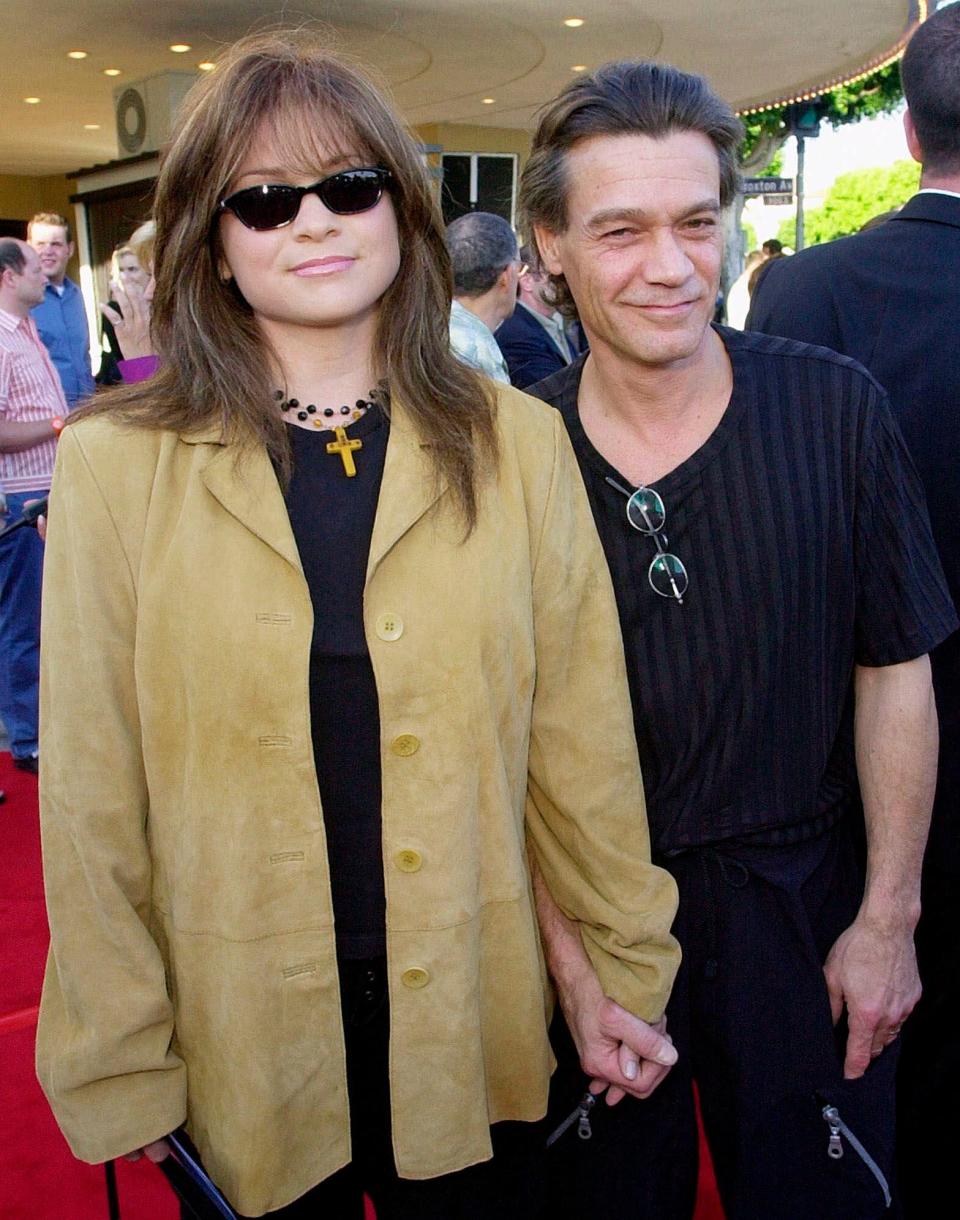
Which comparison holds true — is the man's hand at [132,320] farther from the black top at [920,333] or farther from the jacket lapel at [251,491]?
the jacket lapel at [251,491]

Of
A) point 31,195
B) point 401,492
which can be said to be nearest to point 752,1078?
point 401,492

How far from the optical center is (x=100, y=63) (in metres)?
11.6

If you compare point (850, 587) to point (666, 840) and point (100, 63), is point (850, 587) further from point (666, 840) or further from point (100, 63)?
point (100, 63)

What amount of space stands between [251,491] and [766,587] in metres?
0.74

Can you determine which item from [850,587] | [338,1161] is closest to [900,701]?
[850,587]

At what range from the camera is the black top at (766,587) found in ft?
5.60

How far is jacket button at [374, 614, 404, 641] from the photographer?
1.50 metres

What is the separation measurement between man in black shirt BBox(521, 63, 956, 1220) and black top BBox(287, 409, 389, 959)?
13.2 inches

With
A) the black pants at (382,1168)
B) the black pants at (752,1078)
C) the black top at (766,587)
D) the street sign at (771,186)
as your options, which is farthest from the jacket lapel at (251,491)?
the street sign at (771,186)

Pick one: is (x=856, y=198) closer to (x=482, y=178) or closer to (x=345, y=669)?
(x=482, y=178)

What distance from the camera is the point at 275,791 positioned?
4.90 ft

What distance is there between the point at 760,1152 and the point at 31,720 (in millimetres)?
4401

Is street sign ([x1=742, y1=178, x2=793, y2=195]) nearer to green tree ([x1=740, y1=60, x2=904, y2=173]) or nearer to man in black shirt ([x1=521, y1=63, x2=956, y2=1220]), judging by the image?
green tree ([x1=740, y1=60, x2=904, y2=173])

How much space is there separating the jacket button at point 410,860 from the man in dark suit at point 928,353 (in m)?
1.08
